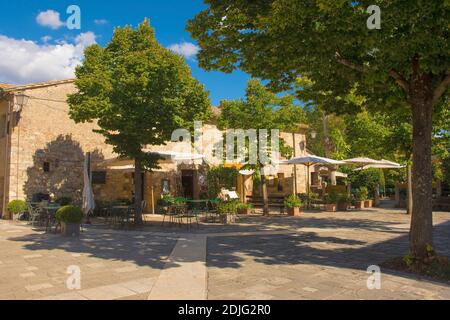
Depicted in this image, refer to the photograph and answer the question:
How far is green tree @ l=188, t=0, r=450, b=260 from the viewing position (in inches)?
220

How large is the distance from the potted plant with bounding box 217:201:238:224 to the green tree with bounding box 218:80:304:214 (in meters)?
2.98

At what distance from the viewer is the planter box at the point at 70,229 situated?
10.5m

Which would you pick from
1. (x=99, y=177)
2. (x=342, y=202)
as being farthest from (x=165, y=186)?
(x=342, y=202)

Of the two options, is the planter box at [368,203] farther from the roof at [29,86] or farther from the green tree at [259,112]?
the roof at [29,86]

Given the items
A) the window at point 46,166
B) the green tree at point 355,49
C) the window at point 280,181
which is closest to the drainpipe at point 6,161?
the window at point 46,166

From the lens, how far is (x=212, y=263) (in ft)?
22.9

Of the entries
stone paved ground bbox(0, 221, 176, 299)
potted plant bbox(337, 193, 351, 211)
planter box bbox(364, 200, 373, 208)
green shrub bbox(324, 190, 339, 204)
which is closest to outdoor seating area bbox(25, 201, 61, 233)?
stone paved ground bbox(0, 221, 176, 299)

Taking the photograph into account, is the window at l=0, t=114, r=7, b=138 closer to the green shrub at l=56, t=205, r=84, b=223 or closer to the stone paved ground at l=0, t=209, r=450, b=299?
the stone paved ground at l=0, t=209, r=450, b=299

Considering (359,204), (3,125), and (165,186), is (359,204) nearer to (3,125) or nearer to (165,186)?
(165,186)

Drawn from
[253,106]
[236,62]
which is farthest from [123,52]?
[236,62]

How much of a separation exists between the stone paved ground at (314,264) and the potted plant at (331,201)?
6.45 meters

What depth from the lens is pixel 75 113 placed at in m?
13.5
